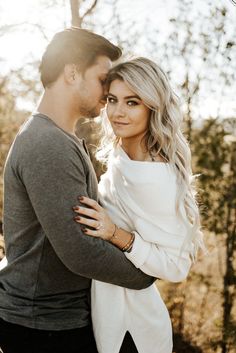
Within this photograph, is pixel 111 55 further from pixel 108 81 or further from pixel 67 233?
pixel 67 233

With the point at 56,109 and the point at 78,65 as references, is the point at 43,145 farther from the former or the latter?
the point at 78,65

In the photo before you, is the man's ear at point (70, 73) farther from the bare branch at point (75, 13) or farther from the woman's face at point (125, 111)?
the bare branch at point (75, 13)

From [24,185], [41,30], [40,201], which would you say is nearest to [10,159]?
[24,185]

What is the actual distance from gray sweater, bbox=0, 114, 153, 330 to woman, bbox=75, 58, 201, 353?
0.08 meters

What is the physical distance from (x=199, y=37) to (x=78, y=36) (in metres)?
3.17

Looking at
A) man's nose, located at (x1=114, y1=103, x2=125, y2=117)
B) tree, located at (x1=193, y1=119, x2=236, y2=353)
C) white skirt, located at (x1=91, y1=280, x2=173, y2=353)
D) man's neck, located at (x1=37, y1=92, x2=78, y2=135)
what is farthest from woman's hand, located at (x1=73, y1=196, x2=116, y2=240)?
tree, located at (x1=193, y1=119, x2=236, y2=353)

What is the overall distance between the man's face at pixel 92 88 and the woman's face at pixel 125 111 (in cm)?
8

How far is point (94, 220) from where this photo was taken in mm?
2047

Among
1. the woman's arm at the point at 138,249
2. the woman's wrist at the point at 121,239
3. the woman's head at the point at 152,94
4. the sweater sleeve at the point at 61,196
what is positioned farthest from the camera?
the woman's head at the point at 152,94

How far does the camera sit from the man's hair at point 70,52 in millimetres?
2281

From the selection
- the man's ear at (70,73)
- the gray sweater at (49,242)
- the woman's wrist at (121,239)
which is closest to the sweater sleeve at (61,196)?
the gray sweater at (49,242)

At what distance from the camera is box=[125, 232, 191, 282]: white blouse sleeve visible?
222cm

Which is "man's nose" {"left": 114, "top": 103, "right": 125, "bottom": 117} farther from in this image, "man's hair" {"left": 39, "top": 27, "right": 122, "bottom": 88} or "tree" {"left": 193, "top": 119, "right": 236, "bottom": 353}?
"tree" {"left": 193, "top": 119, "right": 236, "bottom": 353}

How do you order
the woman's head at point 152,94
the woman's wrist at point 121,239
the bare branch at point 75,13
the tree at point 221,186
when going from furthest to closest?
the tree at point 221,186 → the bare branch at point 75,13 → the woman's head at point 152,94 → the woman's wrist at point 121,239
